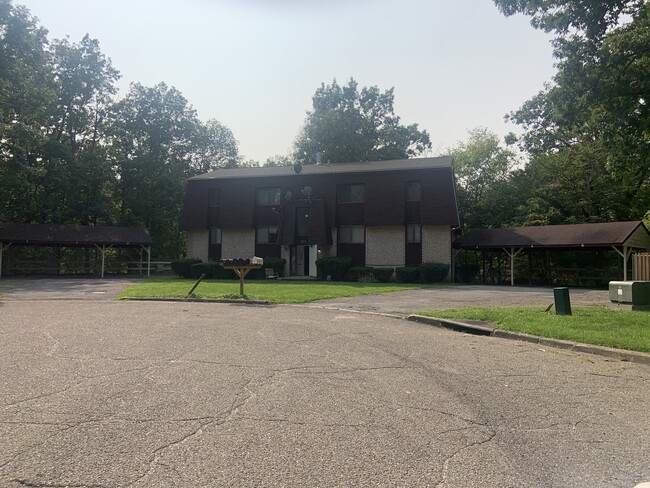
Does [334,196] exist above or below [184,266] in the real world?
above

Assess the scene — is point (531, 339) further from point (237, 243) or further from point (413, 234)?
point (237, 243)

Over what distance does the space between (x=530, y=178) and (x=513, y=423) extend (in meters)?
41.1

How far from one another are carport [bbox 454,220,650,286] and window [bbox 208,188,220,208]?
18.6 meters

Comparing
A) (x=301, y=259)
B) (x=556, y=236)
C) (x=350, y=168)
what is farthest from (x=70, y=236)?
(x=556, y=236)

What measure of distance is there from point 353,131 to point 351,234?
23.9 metres

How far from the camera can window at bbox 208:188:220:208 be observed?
38.6m

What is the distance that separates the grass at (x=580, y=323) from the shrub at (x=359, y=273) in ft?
57.2

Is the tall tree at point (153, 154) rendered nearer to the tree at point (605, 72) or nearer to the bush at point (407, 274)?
the bush at point (407, 274)

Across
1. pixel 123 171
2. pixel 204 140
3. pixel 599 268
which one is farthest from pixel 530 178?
pixel 123 171

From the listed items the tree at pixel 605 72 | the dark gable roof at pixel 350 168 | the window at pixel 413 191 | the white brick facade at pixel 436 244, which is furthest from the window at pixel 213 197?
the tree at pixel 605 72

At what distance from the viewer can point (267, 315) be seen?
521 inches

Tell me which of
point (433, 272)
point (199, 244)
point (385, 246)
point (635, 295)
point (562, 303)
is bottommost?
point (562, 303)

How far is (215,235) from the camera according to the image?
3856 cm

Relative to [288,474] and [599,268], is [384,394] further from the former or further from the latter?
[599,268]
